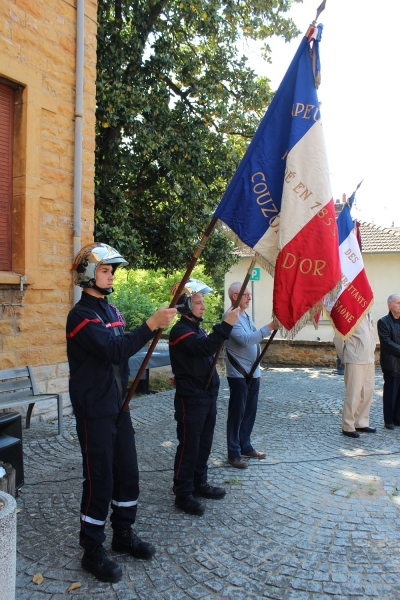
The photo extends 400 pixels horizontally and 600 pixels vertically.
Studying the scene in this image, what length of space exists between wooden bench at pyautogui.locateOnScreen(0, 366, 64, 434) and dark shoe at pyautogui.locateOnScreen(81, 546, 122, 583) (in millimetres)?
3013

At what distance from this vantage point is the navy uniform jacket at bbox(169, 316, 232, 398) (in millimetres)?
4000

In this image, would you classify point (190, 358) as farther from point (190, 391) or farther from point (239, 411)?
point (239, 411)

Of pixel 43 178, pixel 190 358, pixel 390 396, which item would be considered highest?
pixel 43 178

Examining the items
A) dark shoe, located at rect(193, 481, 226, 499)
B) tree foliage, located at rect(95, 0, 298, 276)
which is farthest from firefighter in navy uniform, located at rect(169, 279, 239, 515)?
tree foliage, located at rect(95, 0, 298, 276)

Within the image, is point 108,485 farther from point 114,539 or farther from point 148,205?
point 148,205

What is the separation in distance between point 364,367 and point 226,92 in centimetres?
751

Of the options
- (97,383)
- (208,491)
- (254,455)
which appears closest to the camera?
(97,383)

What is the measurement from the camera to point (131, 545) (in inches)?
132

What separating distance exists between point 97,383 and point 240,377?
2.22 m

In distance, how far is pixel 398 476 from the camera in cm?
507

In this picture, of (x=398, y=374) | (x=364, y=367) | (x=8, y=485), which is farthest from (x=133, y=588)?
(x=398, y=374)

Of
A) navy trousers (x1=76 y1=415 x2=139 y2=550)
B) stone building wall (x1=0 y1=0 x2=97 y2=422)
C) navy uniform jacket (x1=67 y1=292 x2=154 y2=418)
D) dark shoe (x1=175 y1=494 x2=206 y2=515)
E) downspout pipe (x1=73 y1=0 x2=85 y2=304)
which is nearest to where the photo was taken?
navy uniform jacket (x1=67 y1=292 x2=154 y2=418)

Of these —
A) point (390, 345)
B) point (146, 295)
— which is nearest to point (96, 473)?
point (390, 345)

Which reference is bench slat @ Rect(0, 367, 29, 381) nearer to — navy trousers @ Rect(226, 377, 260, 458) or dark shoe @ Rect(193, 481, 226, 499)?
navy trousers @ Rect(226, 377, 260, 458)
